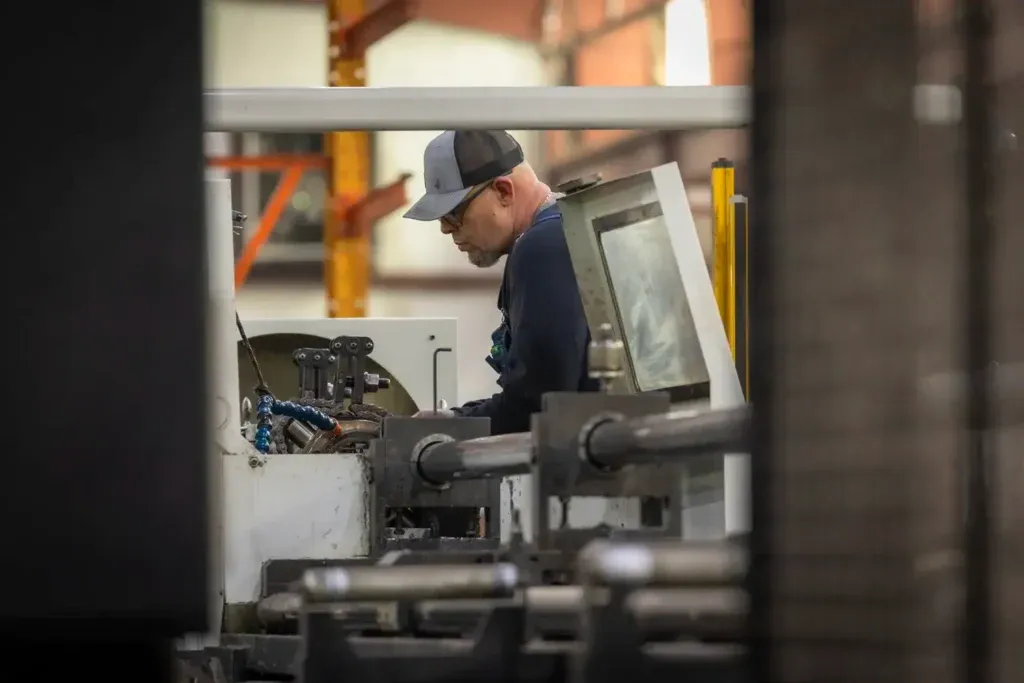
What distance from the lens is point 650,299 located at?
1.86 meters

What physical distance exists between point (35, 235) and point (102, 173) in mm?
51

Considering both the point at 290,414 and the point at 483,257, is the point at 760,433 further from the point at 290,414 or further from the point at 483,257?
the point at 483,257

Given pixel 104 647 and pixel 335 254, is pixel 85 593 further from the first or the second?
pixel 335 254

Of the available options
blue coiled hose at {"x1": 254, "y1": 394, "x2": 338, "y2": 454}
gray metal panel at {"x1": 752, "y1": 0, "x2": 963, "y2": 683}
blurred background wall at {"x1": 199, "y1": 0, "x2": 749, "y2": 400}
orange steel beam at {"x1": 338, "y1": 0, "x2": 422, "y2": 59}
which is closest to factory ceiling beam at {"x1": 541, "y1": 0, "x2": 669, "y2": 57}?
blurred background wall at {"x1": 199, "y1": 0, "x2": 749, "y2": 400}

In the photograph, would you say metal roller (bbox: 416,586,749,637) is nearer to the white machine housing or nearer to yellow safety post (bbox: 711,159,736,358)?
the white machine housing

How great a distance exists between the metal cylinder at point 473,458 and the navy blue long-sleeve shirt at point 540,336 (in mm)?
295

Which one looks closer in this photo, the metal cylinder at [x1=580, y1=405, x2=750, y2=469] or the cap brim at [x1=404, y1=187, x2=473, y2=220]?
the metal cylinder at [x1=580, y1=405, x2=750, y2=469]

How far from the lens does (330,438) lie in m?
2.20

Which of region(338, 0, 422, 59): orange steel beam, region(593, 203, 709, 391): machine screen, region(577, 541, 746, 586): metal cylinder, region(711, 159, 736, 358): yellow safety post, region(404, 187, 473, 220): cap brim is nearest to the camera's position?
region(577, 541, 746, 586): metal cylinder

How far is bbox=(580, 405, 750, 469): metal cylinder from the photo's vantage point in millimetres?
1084

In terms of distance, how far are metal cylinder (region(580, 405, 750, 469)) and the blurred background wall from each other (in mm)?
2989

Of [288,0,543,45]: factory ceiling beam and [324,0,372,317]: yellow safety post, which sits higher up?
[288,0,543,45]: factory ceiling beam

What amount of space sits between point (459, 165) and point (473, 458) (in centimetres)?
94

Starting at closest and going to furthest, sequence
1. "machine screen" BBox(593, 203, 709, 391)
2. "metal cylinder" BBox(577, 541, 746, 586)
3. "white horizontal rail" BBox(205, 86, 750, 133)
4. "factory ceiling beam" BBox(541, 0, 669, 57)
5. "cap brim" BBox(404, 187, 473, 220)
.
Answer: "metal cylinder" BBox(577, 541, 746, 586)
"white horizontal rail" BBox(205, 86, 750, 133)
"machine screen" BBox(593, 203, 709, 391)
"cap brim" BBox(404, 187, 473, 220)
"factory ceiling beam" BBox(541, 0, 669, 57)
